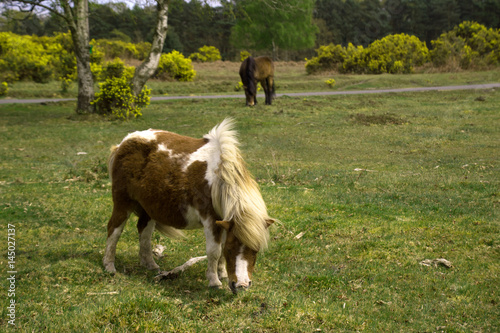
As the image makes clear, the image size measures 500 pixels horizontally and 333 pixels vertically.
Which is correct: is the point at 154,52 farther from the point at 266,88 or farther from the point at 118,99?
the point at 266,88

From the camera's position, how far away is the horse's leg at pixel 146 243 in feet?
18.7

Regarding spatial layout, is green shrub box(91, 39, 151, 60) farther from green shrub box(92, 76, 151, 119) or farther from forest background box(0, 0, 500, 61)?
green shrub box(92, 76, 151, 119)

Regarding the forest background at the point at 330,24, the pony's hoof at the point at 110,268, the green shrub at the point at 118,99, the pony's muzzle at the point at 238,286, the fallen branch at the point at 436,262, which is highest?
the forest background at the point at 330,24

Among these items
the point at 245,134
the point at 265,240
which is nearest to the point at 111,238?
the point at 265,240

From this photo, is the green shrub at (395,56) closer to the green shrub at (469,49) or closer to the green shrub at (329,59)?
the green shrub at (469,49)

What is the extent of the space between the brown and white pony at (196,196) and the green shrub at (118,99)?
13225 millimetres

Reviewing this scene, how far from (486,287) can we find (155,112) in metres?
17.5

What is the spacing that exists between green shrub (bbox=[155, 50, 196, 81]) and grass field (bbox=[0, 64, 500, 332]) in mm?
19471

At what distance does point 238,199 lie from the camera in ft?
15.5


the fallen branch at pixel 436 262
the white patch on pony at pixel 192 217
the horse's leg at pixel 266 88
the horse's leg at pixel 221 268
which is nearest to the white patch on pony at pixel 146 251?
the white patch on pony at pixel 192 217

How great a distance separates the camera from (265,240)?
4.68 m

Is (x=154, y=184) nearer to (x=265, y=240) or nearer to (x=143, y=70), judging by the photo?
(x=265, y=240)

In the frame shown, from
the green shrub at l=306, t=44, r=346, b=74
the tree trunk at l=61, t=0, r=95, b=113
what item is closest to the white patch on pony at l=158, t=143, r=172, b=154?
the tree trunk at l=61, t=0, r=95, b=113

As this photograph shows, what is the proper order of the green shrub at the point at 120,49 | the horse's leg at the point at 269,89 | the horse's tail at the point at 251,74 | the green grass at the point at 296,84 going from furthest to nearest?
the green shrub at the point at 120,49, the green grass at the point at 296,84, the horse's leg at the point at 269,89, the horse's tail at the point at 251,74
